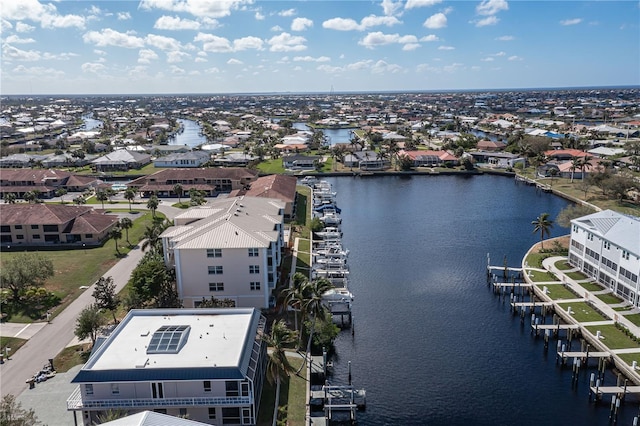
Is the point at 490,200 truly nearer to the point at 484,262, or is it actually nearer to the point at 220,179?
the point at 484,262

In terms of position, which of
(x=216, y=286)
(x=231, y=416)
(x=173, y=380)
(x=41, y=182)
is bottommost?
(x=231, y=416)

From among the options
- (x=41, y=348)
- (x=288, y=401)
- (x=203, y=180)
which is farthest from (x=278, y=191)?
(x=288, y=401)

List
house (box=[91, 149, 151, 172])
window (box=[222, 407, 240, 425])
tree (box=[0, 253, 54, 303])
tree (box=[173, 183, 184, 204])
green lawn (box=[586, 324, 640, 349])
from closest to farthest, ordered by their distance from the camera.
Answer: window (box=[222, 407, 240, 425]), green lawn (box=[586, 324, 640, 349]), tree (box=[0, 253, 54, 303]), tree (box=[173, 183, 184, 204]), house (box=[91, 149, 151, 172])

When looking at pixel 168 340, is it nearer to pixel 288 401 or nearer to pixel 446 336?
pixel 288 401

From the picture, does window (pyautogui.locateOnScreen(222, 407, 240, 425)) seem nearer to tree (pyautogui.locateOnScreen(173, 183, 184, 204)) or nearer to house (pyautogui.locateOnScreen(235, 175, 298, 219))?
house (pyautogui.locateOnScreen(235, 175, 298, 219))

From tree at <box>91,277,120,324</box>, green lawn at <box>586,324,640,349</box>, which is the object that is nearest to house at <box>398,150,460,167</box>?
green lawn at <box>586,324,640,349</box>

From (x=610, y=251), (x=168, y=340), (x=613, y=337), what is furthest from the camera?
(x=610, y=251)

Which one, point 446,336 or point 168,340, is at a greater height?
point 168,340

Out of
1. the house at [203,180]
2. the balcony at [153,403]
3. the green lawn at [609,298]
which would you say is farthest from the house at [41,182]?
the green lawn at [609,298]
